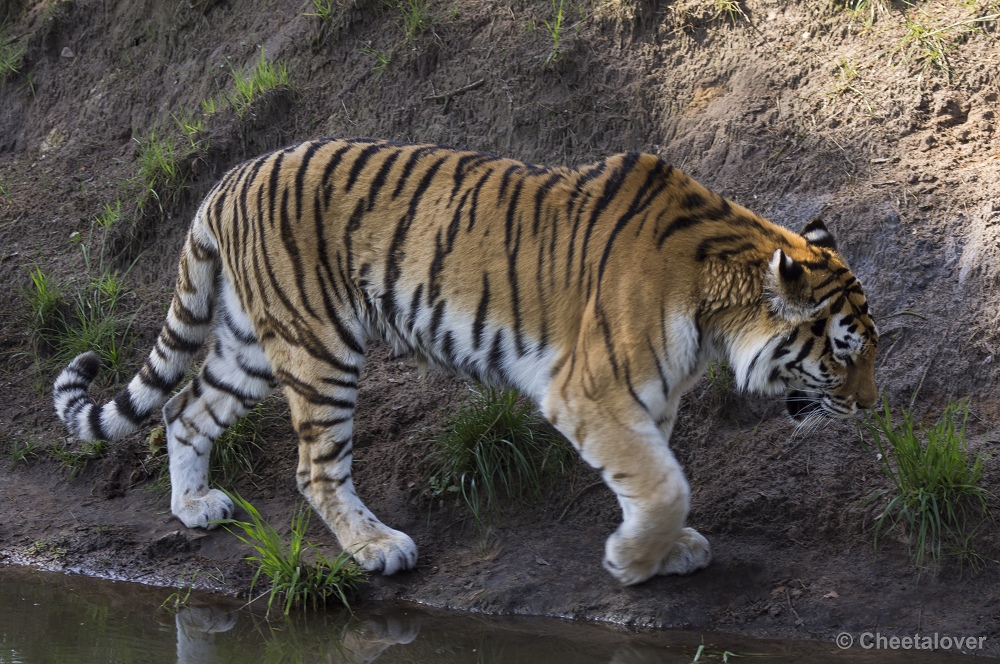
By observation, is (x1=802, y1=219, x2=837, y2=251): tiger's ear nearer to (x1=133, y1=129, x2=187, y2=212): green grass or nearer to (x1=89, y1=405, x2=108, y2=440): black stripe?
(x1=89, y1=405, x2=108, y2=440): black stripe

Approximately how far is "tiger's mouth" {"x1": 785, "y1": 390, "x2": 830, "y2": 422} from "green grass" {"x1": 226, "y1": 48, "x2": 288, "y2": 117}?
4.08 metres

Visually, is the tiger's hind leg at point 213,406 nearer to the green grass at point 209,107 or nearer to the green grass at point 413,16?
the green grass at point 209,107

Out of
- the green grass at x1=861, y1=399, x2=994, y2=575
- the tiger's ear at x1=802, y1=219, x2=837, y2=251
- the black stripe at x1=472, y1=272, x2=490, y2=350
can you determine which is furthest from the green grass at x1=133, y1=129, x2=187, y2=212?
the green grass at x1=861, y1=399, x2=994, y2=575

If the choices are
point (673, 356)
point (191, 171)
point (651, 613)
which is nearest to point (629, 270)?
point (673, 356)

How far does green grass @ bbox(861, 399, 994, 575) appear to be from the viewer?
155 inches

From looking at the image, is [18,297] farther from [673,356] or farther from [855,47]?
[855,47]

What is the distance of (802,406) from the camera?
4055 mm

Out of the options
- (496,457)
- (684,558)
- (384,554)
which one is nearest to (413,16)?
(496,457)

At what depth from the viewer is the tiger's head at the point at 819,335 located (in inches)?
147

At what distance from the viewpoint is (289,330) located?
4289 millimetres

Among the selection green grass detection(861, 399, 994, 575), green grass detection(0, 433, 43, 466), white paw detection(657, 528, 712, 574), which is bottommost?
green grass detection(0, 433, 43, 466)

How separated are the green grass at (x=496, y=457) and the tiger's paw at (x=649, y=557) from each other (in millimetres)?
730

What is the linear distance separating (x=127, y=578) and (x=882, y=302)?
3651 mm

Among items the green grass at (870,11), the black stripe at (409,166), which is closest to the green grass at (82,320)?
the black stripe at (409,166)
